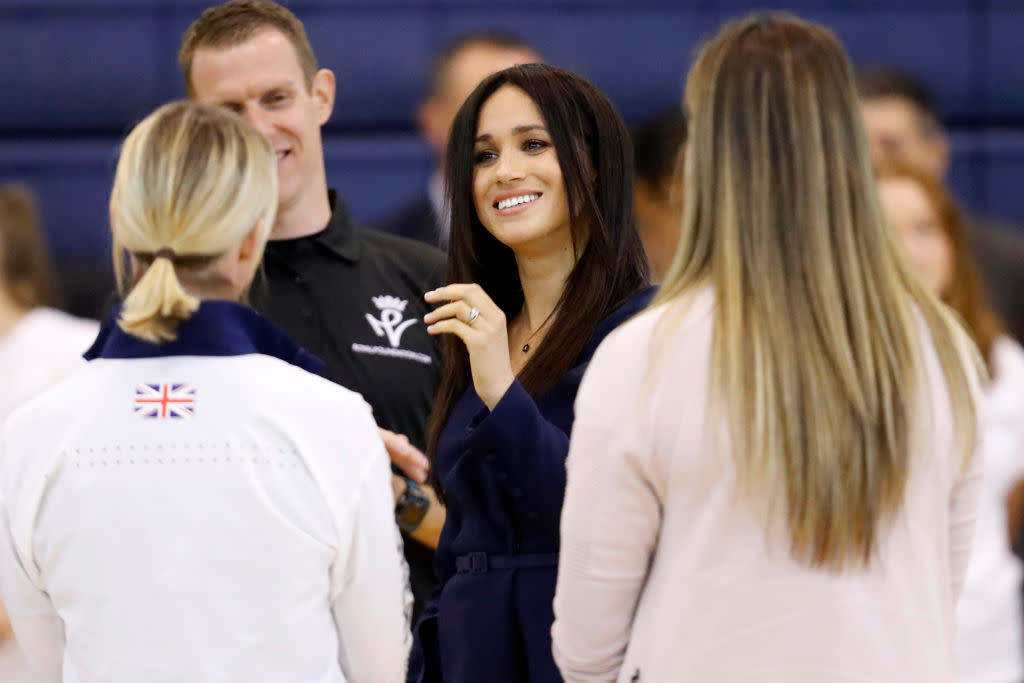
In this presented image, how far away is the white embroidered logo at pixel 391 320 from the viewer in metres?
2.48

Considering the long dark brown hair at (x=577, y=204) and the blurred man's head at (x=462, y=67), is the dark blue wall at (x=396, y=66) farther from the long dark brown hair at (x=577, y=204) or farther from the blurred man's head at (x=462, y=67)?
the long dark brown hair at (x=577, y=204)

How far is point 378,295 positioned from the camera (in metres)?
2.53

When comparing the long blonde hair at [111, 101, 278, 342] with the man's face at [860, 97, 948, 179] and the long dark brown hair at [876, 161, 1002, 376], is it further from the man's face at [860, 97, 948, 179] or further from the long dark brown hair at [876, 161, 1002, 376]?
the man's face at [860, 97, 948, 179]

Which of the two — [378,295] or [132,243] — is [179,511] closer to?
[132,243]

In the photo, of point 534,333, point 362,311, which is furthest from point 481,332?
point 362,311

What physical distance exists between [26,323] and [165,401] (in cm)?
159

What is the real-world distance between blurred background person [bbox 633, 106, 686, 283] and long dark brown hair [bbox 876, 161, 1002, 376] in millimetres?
740

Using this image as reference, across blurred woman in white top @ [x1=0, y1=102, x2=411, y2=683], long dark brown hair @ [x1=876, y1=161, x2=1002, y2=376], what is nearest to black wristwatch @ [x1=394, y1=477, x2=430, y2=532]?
blurred woman in white top @ [x1=0, y1=102, x2=411, y2=683]

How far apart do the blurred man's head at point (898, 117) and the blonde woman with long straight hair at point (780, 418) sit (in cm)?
205

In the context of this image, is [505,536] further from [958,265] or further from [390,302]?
[958,265]

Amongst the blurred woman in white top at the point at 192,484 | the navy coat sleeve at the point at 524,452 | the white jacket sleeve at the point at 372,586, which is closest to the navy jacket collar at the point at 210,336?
the blurred woman in white top at the point at 192,484

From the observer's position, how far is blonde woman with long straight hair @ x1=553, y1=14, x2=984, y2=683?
4.66ft

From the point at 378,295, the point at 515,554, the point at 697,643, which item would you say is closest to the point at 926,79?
the point at 378,295

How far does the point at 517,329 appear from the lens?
2.13 meters
